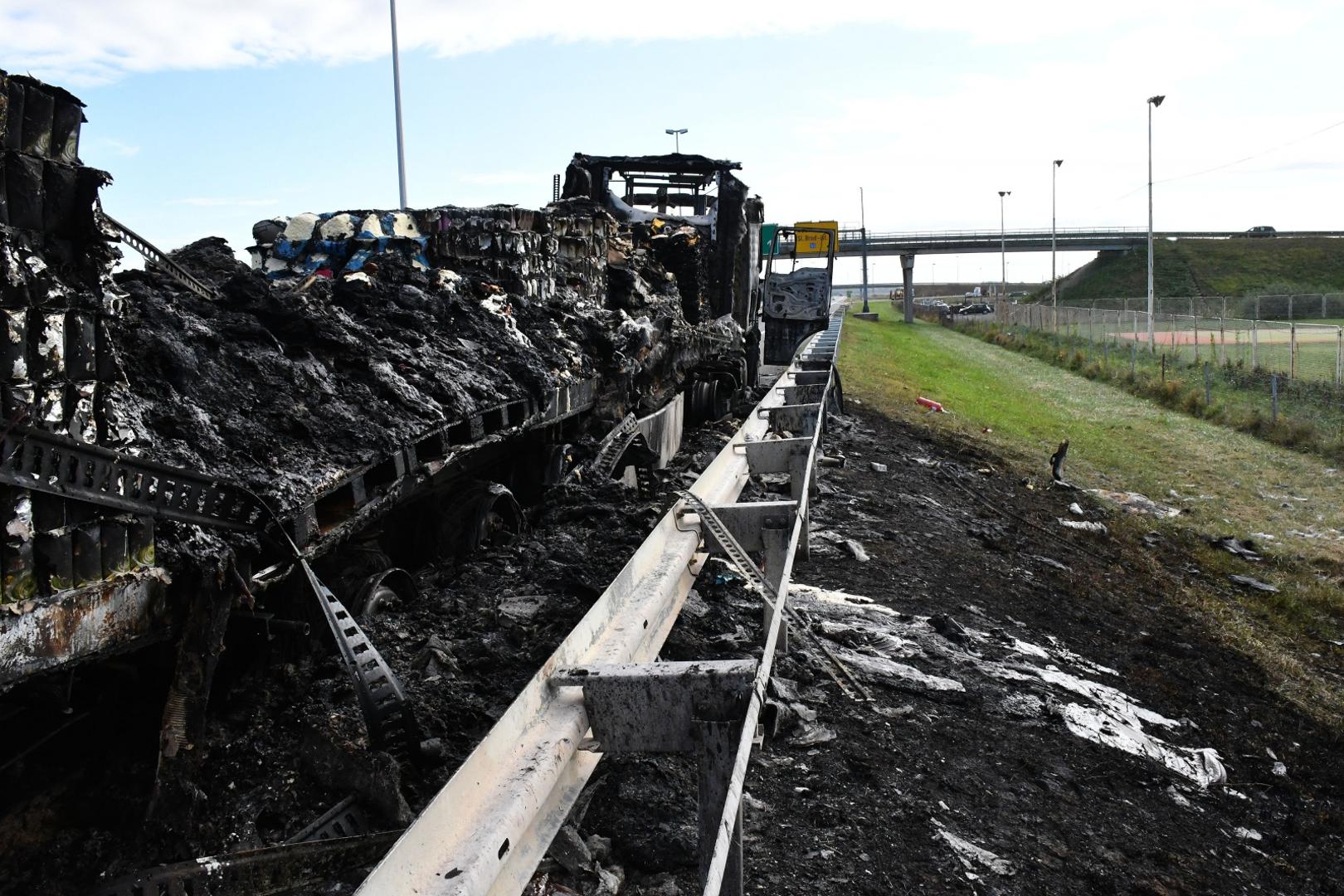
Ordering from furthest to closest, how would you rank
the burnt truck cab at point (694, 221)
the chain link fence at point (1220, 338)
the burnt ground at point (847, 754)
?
the chain link fence at point (1220, 338) → the burnt truck cab at point (694, 221) → the burnt ground at point (847, 754)

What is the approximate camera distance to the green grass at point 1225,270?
72.1 meters

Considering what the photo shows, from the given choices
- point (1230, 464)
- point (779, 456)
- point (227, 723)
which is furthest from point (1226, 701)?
point (1230, 464)

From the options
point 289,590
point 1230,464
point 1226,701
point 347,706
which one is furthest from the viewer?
point 1230,464

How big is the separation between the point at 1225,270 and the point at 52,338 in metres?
84.0

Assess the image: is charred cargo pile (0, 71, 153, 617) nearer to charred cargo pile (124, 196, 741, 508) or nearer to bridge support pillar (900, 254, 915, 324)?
charred cargo pile (124, 196, 741, 508)

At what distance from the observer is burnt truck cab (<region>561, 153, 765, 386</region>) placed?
14.3 m

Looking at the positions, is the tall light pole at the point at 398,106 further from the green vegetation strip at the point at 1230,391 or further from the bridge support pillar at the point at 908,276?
the bridge support pillar at the point at 908,276

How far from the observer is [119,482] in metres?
3.28

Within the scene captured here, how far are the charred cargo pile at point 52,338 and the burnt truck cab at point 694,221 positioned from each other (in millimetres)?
10719

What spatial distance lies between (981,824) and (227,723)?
282 centimetres

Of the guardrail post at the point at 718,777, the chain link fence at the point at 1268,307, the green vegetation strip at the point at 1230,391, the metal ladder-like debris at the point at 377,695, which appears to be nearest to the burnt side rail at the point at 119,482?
the metal ladder-like debris at the point at 377,695

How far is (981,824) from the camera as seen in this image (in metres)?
4.01

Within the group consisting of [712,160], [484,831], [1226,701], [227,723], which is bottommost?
[1226,701]

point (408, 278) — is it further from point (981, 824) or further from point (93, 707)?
point (981, 824)
